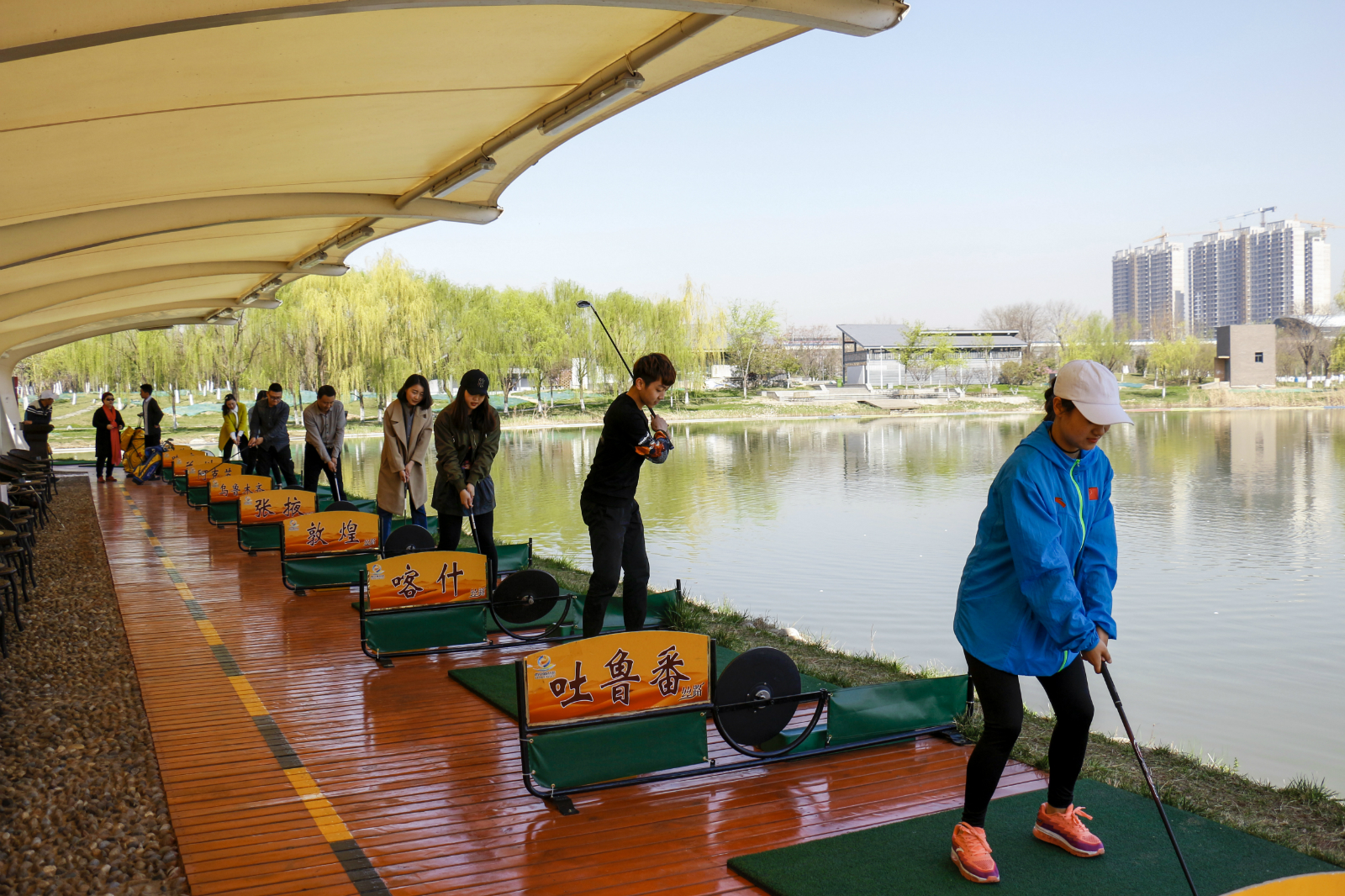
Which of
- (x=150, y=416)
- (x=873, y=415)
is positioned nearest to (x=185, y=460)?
(x=150, y=416)

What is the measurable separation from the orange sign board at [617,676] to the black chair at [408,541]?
361cm

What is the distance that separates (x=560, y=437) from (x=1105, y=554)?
41.8 meters

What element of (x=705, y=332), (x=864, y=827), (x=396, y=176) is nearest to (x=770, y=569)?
(x=396, y=176)

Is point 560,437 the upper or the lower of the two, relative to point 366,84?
lower

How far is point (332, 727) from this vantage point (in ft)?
16.4

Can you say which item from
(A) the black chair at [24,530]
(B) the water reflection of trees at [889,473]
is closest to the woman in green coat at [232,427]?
(B) the water reflection of trees at [889,473]

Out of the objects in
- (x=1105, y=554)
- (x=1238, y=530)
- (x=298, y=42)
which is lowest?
(x=1238, y=530)

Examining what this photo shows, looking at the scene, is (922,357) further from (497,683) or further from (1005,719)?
(1005,719)

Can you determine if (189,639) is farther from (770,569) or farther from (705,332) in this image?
(705,332)

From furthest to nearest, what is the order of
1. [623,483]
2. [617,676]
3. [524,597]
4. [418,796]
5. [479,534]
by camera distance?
[479,534] → [524,597] → [623,483] → [617,676] → [418,796]

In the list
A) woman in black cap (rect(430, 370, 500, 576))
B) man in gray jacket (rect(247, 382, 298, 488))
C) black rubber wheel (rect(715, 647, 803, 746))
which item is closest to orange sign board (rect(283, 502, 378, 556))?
Result: woman in black cap (rect(430, 370, 500, 576))

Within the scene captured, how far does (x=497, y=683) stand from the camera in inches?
222

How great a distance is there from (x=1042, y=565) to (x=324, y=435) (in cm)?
952

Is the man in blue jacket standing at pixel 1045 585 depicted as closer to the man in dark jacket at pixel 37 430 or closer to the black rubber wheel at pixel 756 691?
the black rubber wheel at pixel 756 691
